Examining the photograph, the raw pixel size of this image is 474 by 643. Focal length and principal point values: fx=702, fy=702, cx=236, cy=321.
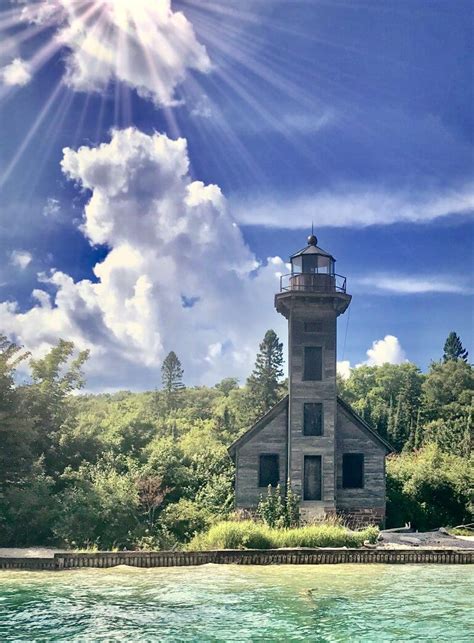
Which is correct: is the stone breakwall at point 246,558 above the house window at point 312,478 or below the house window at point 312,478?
below

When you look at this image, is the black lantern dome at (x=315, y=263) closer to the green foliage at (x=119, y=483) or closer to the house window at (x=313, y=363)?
the house window at (x=313, y=363)

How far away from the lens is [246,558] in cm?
2030

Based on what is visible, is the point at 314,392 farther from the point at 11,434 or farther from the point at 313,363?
the point at 11,434

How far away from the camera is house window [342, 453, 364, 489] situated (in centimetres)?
2775

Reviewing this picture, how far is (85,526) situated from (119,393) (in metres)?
96.6

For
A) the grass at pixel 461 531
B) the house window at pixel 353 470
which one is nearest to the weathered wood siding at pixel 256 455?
the house window at pixel 353 470

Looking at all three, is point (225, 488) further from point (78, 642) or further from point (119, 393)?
point (119, 393)

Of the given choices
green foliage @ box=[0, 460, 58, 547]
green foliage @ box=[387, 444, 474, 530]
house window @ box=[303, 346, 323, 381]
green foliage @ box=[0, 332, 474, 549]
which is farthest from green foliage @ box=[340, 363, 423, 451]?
green foliage @ box=[0, 460, 58, 547]

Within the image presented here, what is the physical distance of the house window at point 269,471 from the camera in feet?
90.8

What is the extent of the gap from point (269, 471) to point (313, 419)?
8.85 ft

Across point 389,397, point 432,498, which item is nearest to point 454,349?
point 389,397

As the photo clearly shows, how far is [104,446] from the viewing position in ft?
98.0

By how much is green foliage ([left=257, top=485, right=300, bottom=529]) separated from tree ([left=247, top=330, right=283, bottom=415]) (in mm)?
35821

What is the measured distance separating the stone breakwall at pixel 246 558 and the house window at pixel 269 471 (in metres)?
7.17
